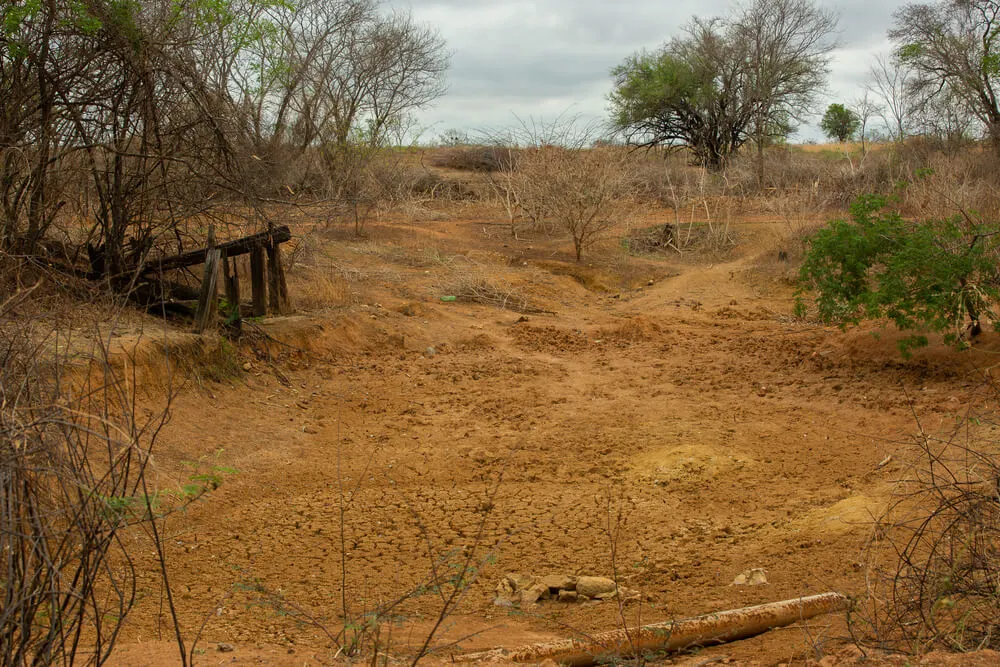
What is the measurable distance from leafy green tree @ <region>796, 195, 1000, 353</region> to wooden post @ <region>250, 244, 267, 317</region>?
5.91 metres

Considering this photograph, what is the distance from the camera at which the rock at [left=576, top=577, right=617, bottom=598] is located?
5.03m

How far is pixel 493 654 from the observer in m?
3.84

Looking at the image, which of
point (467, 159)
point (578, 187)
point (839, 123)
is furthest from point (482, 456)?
point (839, 123)

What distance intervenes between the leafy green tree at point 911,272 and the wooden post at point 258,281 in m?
5.91

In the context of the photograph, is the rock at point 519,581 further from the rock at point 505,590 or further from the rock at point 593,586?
the rock at point 593,586

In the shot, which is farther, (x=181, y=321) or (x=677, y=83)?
(x=677, y=83)

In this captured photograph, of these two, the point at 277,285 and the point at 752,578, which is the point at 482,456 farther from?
the point at 277,285

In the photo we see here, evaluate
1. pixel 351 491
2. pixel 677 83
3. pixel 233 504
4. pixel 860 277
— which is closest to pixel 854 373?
pixel 860 277

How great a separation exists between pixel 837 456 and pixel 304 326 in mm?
5878

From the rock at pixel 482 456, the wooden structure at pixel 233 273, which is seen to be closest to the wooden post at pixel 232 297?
the wooden structure at pixel 233 273

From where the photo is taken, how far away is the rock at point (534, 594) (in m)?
4.94

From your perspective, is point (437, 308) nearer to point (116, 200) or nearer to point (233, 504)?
point (116, 200)

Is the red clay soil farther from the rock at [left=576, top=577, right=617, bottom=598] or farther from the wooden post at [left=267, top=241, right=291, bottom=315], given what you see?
the wooden post at [left=267, top=241, right=291, bottom=315]

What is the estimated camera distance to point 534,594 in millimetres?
5000
